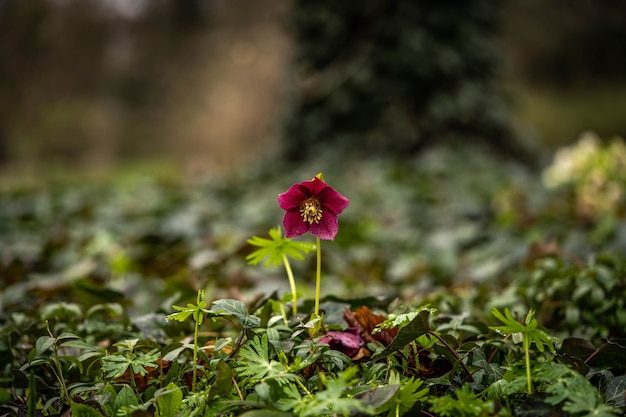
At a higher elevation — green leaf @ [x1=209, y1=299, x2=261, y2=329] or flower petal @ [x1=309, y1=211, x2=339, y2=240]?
flower petal @ [x1=309, y1=211, x2=339, y2=240]

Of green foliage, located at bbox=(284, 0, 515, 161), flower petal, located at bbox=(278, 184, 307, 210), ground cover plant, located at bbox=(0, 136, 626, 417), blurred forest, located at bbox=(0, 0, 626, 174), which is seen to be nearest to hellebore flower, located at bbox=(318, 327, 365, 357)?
ground cover plant, located at bbox=(0, 136, 626, 417)

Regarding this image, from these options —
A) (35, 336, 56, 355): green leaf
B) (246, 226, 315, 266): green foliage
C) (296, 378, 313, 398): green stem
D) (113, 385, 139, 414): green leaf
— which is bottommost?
(296, 378, 313, 398): green stem

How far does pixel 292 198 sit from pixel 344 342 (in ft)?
0.80

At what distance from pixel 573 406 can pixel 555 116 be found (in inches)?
416

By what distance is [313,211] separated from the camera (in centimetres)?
93

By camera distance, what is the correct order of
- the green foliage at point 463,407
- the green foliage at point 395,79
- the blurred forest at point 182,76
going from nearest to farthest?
the green foliage at point 463,407
the green foliage at point 395,79
the blurred forest at point 182,76

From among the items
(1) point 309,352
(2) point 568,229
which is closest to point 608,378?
(1) point 309,352

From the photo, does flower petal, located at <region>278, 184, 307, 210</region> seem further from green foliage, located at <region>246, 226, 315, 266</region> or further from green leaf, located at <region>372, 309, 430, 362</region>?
green leaf, located at <region>372, 309, 430, 362</region>

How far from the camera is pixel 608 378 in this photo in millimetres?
863

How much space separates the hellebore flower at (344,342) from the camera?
93 cm

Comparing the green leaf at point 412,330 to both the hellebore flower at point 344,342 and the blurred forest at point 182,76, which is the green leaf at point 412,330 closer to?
the hellebore flower at point 344,342

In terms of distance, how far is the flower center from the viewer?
0.93m

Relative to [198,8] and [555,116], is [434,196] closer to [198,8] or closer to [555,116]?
[555,116]

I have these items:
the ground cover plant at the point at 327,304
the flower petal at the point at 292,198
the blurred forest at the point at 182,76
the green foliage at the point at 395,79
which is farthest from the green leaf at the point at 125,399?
the blurred forest at the point at 182,76
